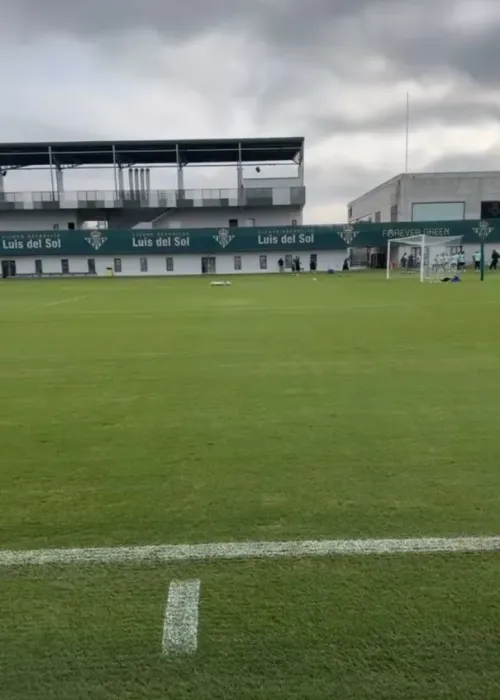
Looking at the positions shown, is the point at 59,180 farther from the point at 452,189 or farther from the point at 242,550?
the point at 242,550

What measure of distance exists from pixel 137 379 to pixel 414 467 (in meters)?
4.82

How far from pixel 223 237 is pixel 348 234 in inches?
437

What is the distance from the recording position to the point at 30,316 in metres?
19.5

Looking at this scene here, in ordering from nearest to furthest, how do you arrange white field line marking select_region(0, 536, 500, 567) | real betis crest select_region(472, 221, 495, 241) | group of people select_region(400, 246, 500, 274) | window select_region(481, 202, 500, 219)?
white field line marking select_region(0, 536, 500, 567), group of people select_region(400, 246, 500, 274), real betis crest select_region(472, 221, 495, 241), window select_region(481, 202, 500, 219)

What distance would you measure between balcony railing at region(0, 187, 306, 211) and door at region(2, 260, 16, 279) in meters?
10.1

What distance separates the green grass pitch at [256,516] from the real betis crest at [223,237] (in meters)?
46.5

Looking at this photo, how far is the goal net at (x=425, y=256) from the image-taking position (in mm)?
42000

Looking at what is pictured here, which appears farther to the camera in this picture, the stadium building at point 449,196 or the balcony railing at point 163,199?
the stadium building at point 449,196

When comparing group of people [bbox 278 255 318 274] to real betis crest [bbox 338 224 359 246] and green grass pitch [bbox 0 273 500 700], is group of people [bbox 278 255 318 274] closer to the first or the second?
real betis crest [bbox 338 224 359 246]

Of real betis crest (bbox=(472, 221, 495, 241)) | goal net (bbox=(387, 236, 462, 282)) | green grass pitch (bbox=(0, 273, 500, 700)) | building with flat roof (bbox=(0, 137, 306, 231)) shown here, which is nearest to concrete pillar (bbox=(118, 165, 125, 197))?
building with flat roof (bbox=(0, 137, 306, 231))

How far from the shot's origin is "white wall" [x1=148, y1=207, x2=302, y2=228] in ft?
218

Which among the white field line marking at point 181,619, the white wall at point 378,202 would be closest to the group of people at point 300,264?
the white wall at point 378,202

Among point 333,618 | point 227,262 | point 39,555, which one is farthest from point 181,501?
point 227,262

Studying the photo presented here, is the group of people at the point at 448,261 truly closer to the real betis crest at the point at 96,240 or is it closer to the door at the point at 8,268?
the real betis crest at the point at 96,240
